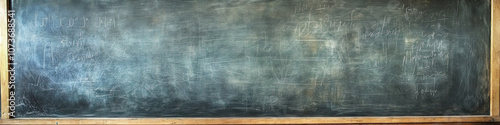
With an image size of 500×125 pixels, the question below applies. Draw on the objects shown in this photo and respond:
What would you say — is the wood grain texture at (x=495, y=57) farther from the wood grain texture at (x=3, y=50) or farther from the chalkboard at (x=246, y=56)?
the wood grain texture at (x=3, y=50)

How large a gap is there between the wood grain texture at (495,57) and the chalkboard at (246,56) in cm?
7

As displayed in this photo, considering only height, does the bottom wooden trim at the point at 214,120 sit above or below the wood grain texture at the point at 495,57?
below

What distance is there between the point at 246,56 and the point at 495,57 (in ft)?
10.5

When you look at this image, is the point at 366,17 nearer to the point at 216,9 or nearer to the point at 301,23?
the point at 301,23

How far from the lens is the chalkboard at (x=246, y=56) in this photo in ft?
13.1

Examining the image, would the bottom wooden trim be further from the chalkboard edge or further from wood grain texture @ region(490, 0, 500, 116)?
wood grain texture @ region(490, 0, 500, 116)

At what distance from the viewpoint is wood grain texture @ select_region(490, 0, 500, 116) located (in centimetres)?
404

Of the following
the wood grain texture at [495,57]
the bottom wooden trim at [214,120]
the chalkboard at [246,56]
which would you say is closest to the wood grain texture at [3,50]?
the chalkboard at [246,56]

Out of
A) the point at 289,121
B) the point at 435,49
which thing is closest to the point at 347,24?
the point at 435,49

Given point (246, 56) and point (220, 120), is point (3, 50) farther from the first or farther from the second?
point (246, 56)

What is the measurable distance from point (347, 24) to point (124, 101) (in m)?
2.99

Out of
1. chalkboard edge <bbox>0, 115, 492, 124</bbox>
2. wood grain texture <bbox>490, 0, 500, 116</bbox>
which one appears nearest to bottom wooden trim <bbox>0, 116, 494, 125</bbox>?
chalkboard edge <bbox>0, 115, 492, 124</bbox>

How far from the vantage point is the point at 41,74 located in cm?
402

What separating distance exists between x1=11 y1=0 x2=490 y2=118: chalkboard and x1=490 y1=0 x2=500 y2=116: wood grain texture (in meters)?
0.07
